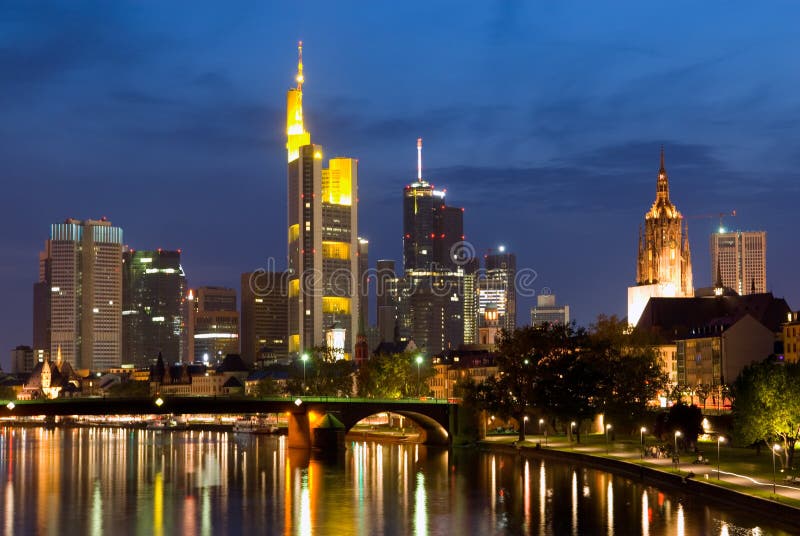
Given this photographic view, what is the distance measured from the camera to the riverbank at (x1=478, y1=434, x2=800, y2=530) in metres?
88.1

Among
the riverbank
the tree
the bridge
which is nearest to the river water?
the riverbank

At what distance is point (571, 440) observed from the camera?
151000 millimetres

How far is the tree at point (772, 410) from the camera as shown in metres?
109

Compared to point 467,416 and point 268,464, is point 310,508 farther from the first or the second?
point 467,416

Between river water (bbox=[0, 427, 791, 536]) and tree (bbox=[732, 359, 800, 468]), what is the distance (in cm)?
1220

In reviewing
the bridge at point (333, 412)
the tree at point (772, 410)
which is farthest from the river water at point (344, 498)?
the tree at point (772, 410)

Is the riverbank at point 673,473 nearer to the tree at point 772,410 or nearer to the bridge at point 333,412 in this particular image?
the tree at point 772,410

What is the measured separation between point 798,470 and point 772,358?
82.1 meters

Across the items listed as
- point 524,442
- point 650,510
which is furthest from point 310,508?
point 524,442

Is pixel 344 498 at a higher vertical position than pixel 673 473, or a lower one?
lower

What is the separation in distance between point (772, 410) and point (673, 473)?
10.4m

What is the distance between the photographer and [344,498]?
4173 inches

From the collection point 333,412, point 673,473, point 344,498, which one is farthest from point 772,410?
point 333,412

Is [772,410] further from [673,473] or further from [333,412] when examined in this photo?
[333,412]
